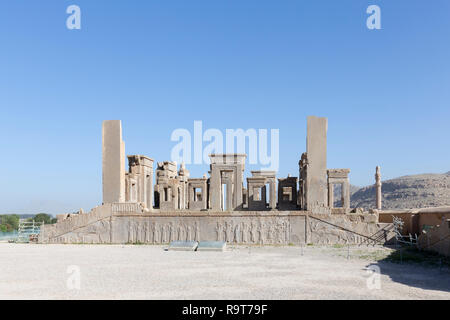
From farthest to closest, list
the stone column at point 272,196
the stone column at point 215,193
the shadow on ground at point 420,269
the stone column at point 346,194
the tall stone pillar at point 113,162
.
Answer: the stone column at point 346,194 → the stone column at point 272,196 → the stone column at point 215,193 → the tall stone pillar at point 113,162 → the shadow on ground at point 420,269

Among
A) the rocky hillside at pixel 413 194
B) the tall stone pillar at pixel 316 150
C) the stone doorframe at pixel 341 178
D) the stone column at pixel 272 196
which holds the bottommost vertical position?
the rocky hillside at pixel 413 194

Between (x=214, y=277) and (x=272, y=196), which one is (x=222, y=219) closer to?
(x=272, y=196)

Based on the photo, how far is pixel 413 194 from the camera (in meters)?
76.5

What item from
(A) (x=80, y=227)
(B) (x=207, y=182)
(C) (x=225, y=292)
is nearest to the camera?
(C) (x=225, y=292)

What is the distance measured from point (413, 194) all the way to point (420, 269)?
6881 cm

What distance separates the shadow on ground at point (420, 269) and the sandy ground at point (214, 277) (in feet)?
0.09

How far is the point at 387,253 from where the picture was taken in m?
18.3

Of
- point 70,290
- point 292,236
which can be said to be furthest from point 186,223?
point 70,290

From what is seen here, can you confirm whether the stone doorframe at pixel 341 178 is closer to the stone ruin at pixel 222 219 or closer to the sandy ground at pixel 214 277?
the stone ruin at pixel 222 219

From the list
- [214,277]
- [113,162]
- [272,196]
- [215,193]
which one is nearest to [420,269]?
[214,277]

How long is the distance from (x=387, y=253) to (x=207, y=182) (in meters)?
16.8

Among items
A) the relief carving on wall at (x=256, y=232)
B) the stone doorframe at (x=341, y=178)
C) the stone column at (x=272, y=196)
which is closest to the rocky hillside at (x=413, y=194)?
the stone doorframe at (x=341, y=178)

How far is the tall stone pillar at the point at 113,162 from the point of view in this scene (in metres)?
26.3
